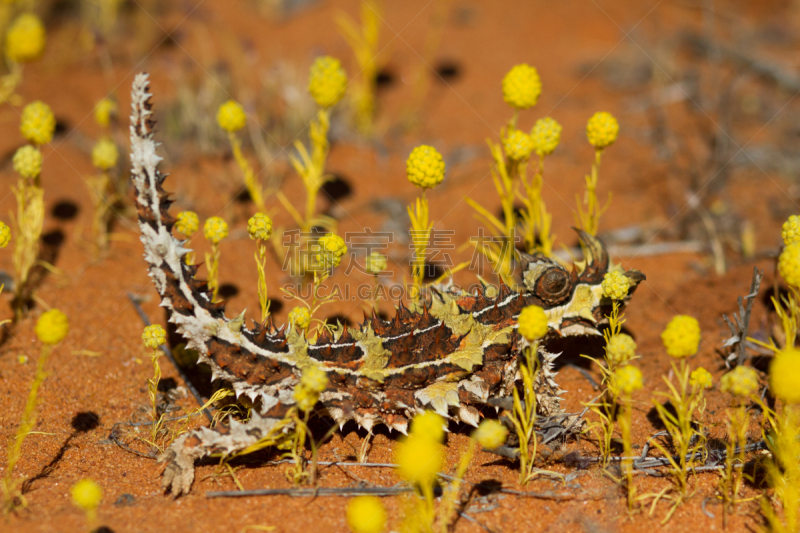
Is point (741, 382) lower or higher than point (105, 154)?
lower

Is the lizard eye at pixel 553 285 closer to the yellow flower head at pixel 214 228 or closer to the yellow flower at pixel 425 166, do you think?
the yellow flower at pixel 425 166

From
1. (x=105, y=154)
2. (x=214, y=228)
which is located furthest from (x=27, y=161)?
(x=214, y=228)

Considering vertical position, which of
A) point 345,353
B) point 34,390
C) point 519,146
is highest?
point 519,146

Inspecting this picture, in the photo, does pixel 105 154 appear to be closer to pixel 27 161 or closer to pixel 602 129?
pixel 27 161

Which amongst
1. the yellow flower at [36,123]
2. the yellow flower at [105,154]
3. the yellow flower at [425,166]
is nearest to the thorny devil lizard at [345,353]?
the yellow flower at [425,166]

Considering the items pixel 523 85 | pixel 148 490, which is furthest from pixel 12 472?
pixel 523 85

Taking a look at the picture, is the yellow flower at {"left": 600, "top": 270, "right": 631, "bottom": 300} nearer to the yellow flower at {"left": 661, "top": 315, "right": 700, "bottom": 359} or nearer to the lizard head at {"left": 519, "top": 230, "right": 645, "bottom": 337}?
the lizard head at {"left": 519, "top": 230, "right": 645, "bottom": 337}

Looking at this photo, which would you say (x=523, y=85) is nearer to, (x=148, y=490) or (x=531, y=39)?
(x=148, y=490)
